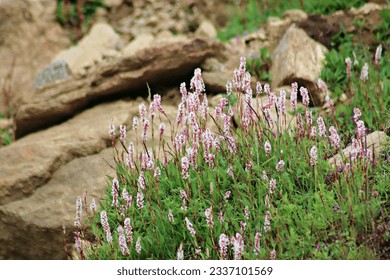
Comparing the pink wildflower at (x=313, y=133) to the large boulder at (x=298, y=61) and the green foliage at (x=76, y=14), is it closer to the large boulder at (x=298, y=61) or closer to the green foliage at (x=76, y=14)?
the large boulder at (x=298, y=61)

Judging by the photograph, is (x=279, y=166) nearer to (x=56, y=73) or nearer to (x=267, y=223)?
(x=267, y=223)

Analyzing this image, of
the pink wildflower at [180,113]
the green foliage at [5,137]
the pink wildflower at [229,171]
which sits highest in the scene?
the pink wildflower at [180,113]

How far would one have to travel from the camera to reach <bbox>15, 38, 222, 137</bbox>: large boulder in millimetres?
7777

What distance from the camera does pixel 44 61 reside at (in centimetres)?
1071

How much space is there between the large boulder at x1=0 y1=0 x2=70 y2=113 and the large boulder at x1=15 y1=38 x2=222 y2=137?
2431 millimetres

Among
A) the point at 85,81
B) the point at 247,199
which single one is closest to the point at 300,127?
the point at 247,199

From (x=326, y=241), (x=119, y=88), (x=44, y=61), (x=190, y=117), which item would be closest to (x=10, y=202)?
(x=119, y=88)

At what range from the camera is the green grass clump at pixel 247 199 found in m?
4.66

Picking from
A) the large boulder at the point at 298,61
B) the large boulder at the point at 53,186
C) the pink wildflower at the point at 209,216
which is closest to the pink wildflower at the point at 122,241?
the pink wildflower at the point at 209,216

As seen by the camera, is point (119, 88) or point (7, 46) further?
point (7, 46)

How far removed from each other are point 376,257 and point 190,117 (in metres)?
1.78

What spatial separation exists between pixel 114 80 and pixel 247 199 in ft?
10.8

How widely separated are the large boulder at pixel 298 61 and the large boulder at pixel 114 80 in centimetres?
93
